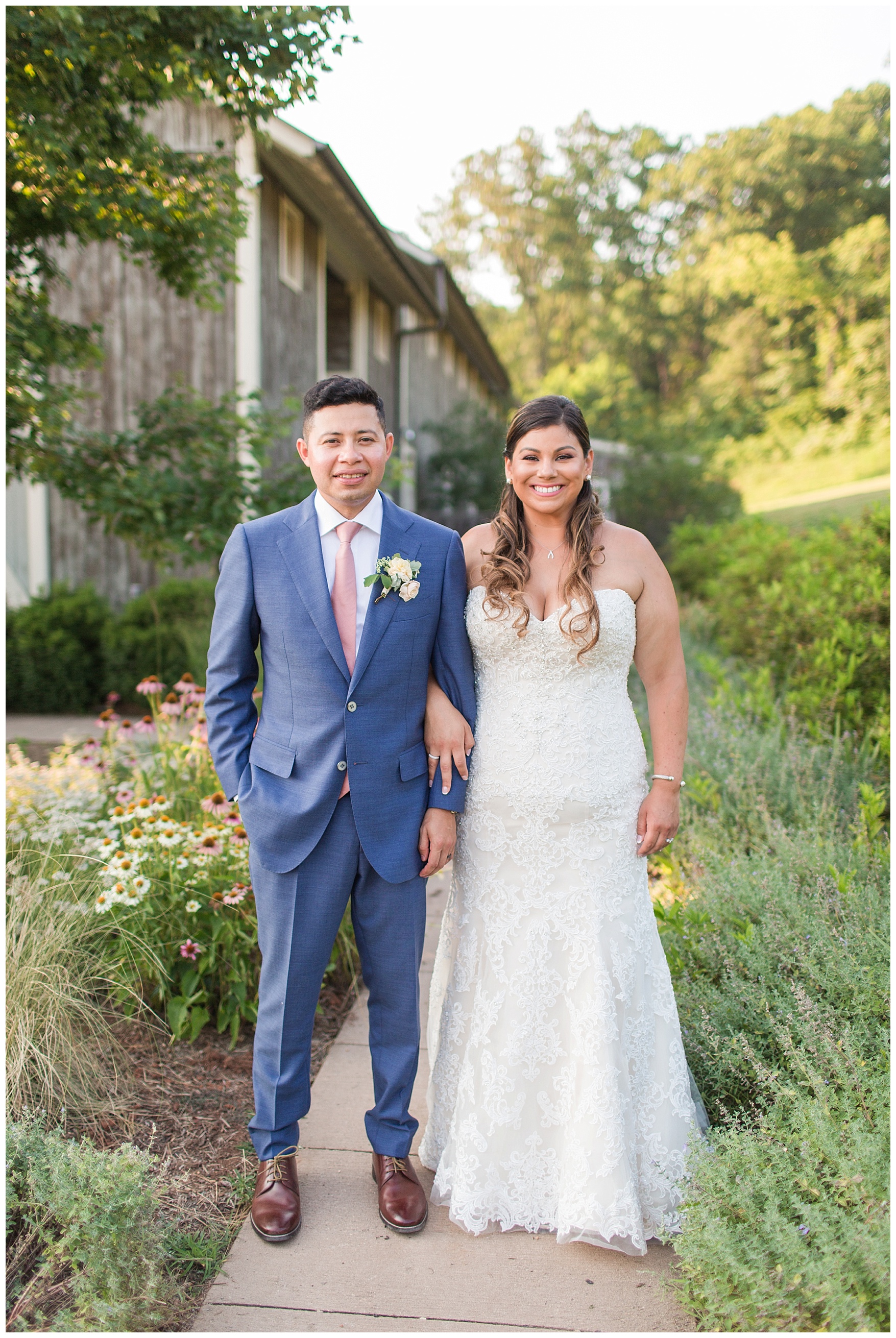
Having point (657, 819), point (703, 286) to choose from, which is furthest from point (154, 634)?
point (703, 286)

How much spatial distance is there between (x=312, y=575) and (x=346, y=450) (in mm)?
335

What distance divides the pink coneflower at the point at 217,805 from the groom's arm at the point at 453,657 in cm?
124

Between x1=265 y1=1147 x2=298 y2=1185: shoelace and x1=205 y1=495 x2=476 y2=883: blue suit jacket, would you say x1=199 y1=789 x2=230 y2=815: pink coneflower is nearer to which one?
x1=205 y1=495 x2=476 y2=883: blue suit jacket

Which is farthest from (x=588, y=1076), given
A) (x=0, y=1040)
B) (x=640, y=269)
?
(x=640, y=269)

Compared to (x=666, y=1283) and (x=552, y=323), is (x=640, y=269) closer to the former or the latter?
(x=552, y=323)

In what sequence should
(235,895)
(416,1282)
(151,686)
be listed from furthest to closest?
(151,686) → (235,895) → (416,1282)

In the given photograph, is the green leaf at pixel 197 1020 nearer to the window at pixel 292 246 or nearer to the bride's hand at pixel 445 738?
the bride's hand at pixel 445 738

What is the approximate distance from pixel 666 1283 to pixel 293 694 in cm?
170

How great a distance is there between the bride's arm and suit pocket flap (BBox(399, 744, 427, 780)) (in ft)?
2.08

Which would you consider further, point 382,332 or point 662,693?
point 382,332

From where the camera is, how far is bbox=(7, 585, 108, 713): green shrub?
8992 mm

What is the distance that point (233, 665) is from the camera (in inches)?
97.5

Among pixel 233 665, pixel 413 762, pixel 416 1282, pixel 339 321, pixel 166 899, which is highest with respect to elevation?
pixel 339 321

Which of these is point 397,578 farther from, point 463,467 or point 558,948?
point 463,467
